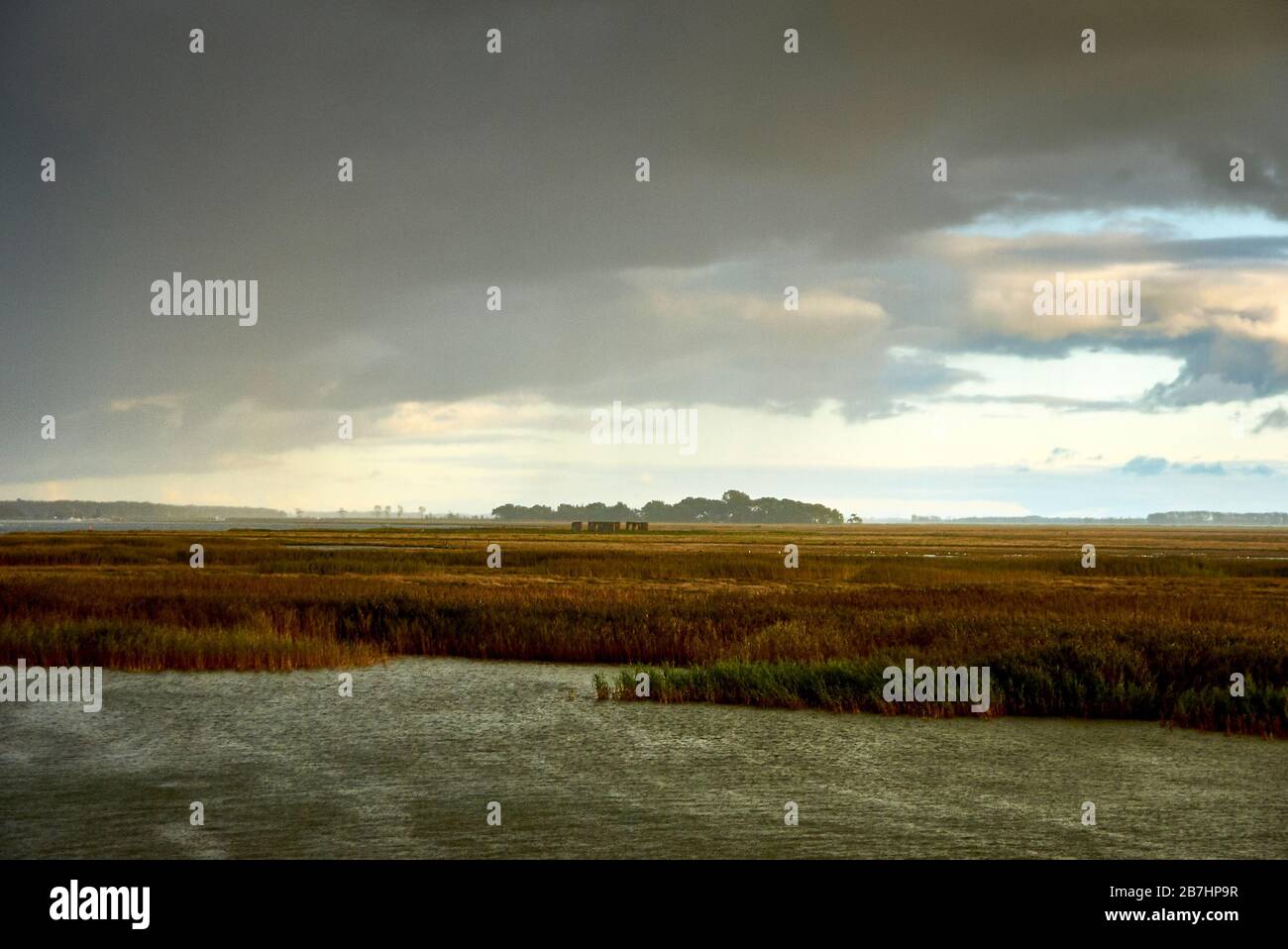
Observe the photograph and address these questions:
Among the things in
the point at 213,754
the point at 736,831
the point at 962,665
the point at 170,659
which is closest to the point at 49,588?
the point at 170,659

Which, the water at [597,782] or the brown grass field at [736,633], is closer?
the water at [597,782]

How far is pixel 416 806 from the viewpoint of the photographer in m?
12.7

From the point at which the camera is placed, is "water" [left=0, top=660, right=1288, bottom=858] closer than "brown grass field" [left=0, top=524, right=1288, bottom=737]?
Yes

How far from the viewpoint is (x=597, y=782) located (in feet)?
45.8

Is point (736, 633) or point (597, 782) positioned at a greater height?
point (736, 633)

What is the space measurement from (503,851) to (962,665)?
13.4 metres

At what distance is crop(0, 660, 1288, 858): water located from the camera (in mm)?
11352

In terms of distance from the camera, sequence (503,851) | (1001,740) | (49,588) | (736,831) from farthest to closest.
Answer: (49,588), (1001,740), (736,831), (503,851)

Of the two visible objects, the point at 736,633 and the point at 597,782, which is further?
the point at 736,633

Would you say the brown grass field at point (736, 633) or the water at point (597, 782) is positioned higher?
the brown grass field at point (736, 633)

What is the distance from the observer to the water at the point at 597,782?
11.4 metres

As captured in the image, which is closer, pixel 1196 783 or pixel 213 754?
pixel 1196 783

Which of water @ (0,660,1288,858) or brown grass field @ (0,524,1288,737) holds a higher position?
brown grass field @ (0,524,1288,737)
